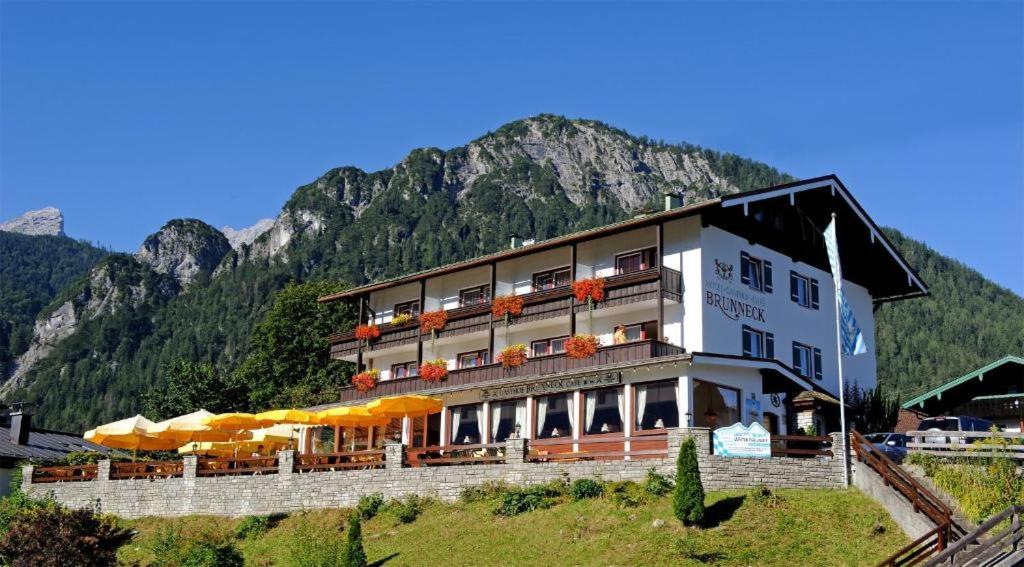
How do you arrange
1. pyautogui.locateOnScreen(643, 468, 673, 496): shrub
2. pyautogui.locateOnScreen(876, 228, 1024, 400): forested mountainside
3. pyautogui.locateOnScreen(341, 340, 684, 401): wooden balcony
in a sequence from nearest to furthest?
1. pyautogui.locateOnScreen(643, 468, 673, 496): shrub
2. pyautogui.locateOnScreen(341, 340, 684, 401): wooden balcony
3. pyautogui.locateOnScreen(876, 228, 1024, 400): forested mountainside

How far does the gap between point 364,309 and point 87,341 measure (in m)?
155

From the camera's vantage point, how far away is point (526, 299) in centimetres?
4441

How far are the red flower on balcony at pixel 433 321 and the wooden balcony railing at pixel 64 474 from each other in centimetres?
1405

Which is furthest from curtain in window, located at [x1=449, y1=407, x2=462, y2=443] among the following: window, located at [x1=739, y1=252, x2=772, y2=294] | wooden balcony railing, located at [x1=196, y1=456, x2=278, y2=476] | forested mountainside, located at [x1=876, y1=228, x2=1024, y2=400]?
forested mountainside, located at [x1=876, y1=228, x2=1024, y2=400]

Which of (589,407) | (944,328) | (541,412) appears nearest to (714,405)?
(589,407)

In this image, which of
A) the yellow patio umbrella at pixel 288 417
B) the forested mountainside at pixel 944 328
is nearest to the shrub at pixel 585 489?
the yellow patio umbrella at pixel 288 417

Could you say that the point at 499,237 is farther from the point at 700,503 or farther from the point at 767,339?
the point at 700,503

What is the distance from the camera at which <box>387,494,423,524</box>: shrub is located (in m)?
32.6

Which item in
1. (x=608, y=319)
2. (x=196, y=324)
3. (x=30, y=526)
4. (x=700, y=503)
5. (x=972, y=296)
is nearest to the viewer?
(x=700, y=503)

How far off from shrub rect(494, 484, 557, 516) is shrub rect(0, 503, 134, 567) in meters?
11.2

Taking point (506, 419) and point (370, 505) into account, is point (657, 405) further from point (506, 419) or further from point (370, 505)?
point (370, 505)

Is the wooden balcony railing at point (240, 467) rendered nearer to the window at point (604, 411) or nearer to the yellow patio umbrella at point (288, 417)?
the yellow patio umbrella at point (288, 417)

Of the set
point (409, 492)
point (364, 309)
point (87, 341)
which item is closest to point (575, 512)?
point (409, 492)

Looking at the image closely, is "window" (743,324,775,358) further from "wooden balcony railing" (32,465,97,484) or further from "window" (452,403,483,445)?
"wooden balcony railing" (32,465,97,484)
